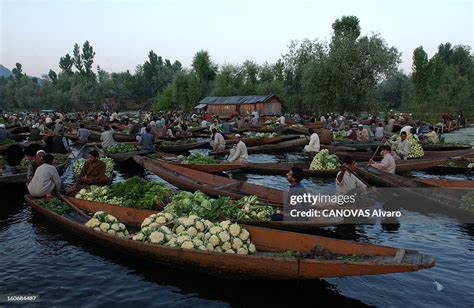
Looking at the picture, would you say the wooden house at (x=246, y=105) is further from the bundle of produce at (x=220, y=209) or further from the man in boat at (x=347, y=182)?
the bundle of produce at (x=220, y=209)

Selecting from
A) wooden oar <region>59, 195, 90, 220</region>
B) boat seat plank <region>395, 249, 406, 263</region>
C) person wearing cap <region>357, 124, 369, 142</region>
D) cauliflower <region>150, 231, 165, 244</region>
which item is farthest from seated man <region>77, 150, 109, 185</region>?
person wearing cap <region>357, 124, 369, 142</region>

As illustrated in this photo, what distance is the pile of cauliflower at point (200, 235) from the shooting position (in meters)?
7.11

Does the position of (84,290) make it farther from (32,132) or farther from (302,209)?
(32,132)

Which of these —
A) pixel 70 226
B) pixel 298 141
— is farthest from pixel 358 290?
pixel 298 141

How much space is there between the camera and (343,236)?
32.0 ft

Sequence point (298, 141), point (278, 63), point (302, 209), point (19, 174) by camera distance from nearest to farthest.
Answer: point (302, 209) < point (19, 174) < point (298, 141) < point (278, 63)

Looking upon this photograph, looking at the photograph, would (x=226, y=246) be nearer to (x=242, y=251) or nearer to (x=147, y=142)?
(x=242, y=251)

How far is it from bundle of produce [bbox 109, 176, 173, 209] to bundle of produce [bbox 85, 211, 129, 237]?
3.83 feet

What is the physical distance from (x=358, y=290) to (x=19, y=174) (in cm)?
1126

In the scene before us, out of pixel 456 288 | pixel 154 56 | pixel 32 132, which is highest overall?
pixel 154 56

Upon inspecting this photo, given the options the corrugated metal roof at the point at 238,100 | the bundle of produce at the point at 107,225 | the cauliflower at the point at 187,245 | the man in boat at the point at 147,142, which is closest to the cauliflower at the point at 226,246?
the cauliflower at the point at 187,245

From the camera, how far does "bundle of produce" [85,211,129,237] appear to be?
27.5ft

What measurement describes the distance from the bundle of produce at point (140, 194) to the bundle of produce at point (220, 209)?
74 centimetres

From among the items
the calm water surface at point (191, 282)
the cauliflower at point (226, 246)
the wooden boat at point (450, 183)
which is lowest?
the calm water surface at point (191, 282)
